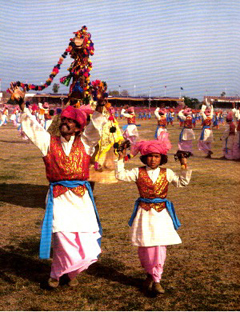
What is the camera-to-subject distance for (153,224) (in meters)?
3.99

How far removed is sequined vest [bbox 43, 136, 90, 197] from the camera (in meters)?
3.97

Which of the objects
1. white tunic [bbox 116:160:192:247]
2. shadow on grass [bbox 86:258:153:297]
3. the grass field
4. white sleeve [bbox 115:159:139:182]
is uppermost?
white sleeve [bbox 115:159:139:182]

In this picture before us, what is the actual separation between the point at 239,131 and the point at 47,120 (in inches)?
292

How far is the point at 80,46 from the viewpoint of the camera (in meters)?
6.55

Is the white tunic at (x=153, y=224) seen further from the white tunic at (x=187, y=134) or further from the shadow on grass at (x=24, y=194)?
the white tunic at (x=187, y=134)

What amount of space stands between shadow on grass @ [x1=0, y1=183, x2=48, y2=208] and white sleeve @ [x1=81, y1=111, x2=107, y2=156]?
3.26 metres

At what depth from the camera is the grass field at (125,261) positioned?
3.77m

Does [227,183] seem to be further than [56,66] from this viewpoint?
Yes

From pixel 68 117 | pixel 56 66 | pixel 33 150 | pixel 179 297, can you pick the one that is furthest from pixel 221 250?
pixel 33 150

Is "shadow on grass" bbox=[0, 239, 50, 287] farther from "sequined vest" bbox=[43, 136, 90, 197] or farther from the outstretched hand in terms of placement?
the outstretched hand

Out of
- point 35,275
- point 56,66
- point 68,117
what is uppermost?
point 56,66

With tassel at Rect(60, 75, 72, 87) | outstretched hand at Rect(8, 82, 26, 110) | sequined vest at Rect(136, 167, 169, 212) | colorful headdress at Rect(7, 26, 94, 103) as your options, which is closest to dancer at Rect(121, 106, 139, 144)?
colorful headdress at Rect(7, 26, 94, 103)

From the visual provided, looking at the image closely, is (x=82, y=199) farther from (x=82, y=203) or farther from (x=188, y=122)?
(x=188, y=122)

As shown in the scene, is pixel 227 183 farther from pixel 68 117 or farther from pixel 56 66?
pixel 68 117
